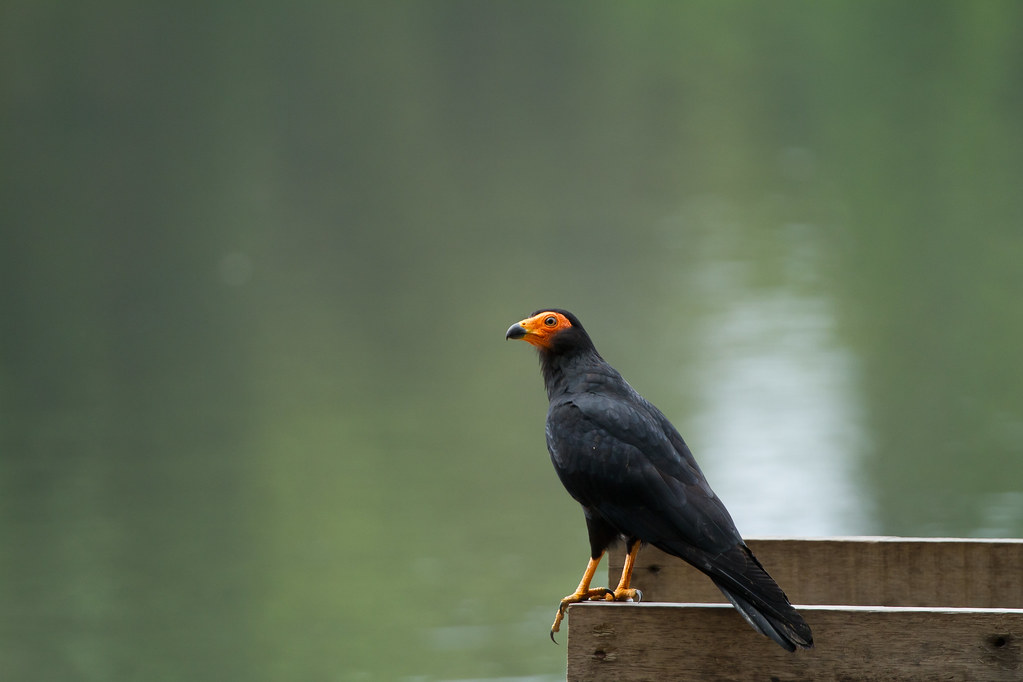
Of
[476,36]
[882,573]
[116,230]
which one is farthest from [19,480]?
[476,36]

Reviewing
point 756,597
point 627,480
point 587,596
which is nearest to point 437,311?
point 587,596

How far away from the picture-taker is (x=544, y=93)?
1781cm

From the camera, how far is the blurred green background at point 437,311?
5191 millimetres

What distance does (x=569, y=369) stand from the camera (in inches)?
112

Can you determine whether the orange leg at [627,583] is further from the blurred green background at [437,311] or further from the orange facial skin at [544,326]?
the blurred green background at [437,311]

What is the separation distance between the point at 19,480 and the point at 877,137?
440 inches

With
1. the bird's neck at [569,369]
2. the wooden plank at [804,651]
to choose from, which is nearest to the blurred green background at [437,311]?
the bird's neck at [569,369]

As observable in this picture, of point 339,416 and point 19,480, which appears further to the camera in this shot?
point 339,416

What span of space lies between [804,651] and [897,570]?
63cm

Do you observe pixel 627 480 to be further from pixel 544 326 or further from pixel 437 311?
pixel 437 311

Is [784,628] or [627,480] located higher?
[627,480]

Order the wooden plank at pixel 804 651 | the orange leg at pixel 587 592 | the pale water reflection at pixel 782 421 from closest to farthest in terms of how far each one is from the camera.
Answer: the wooden plank at pixel 804 651
the orange leg at pixel 587 592
the pale water reflection at pixel 782 421

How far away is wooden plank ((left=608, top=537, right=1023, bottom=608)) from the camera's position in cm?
269

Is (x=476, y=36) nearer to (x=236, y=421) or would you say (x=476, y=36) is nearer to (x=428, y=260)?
(x=428, y=260)
